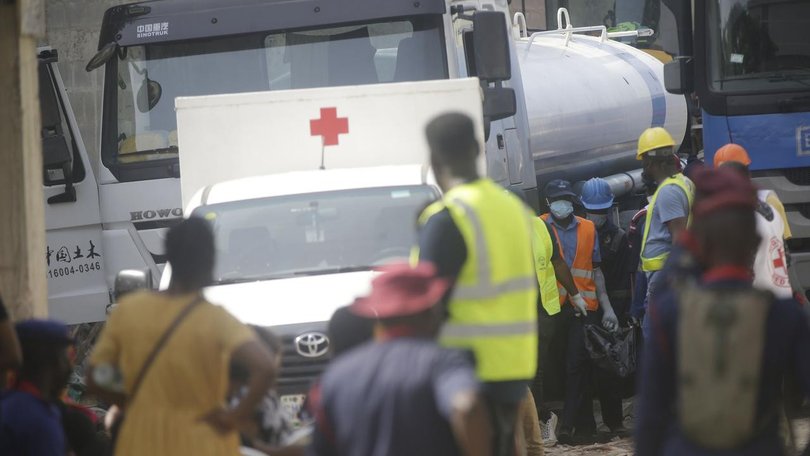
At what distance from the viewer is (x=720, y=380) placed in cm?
438

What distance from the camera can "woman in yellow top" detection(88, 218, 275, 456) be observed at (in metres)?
4.86

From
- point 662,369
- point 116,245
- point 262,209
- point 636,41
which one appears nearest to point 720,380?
point 662,369

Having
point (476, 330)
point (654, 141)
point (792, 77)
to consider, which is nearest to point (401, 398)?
point (476, 330)

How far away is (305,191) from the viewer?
28.2 ft

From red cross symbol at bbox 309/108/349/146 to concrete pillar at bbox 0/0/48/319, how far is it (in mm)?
3450

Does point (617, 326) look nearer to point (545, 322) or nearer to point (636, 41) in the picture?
point (545, 322)

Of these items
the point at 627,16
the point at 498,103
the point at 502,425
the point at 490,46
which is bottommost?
the point at 502,425

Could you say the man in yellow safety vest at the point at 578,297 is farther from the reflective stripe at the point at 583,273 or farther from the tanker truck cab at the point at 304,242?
the tanker truck cab at the point at 304,242

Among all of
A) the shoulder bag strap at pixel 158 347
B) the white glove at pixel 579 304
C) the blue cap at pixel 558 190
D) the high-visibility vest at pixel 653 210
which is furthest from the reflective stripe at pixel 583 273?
the shoulder bag strap at pixel 158 347

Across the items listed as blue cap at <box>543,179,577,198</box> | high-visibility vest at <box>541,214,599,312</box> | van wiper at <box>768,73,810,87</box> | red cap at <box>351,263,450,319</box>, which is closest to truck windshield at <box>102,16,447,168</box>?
blue cap at <box>543,179,577,198</box>

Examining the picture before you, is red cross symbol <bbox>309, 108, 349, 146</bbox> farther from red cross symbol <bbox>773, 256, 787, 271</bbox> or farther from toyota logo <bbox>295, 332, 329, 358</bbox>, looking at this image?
red cross symbol <bbox>773, 256, 787, 271</bbox>

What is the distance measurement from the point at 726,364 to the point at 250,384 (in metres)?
1.53

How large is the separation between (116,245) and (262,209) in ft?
10.0

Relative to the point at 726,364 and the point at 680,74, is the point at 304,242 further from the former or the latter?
the point at 680,74
